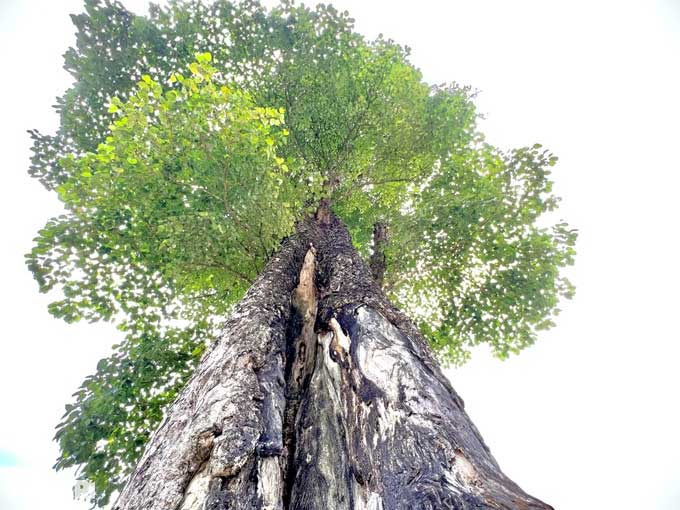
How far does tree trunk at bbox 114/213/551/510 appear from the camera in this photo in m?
1.92

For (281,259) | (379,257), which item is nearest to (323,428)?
(281,259)

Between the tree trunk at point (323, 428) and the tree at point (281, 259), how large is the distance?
0.02 m

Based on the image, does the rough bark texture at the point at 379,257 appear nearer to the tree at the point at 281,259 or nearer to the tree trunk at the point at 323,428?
the tree at the point at 281,259

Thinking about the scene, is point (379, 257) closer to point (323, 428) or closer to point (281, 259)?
point (281, 259)

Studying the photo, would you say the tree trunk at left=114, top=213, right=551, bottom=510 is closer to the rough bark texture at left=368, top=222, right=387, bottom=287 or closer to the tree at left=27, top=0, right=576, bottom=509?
the tree at left=27, top=0, right=576, bottom=509

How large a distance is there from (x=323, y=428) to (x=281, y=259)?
8.72 feet

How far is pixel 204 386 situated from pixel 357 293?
181cm

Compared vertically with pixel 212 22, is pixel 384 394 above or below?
below

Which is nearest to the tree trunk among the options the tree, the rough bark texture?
the tree

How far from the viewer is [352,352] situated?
3078 millimetres

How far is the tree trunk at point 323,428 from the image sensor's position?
75.6 inches

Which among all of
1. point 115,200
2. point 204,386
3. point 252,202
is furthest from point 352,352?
point 115,200

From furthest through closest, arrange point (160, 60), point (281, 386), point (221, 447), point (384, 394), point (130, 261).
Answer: point (160, 60)
point (130, 261)
point (281, 386)
point (384, 394)
point (221, 447)

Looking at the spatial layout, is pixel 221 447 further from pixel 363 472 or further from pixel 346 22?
pixel 346 22
